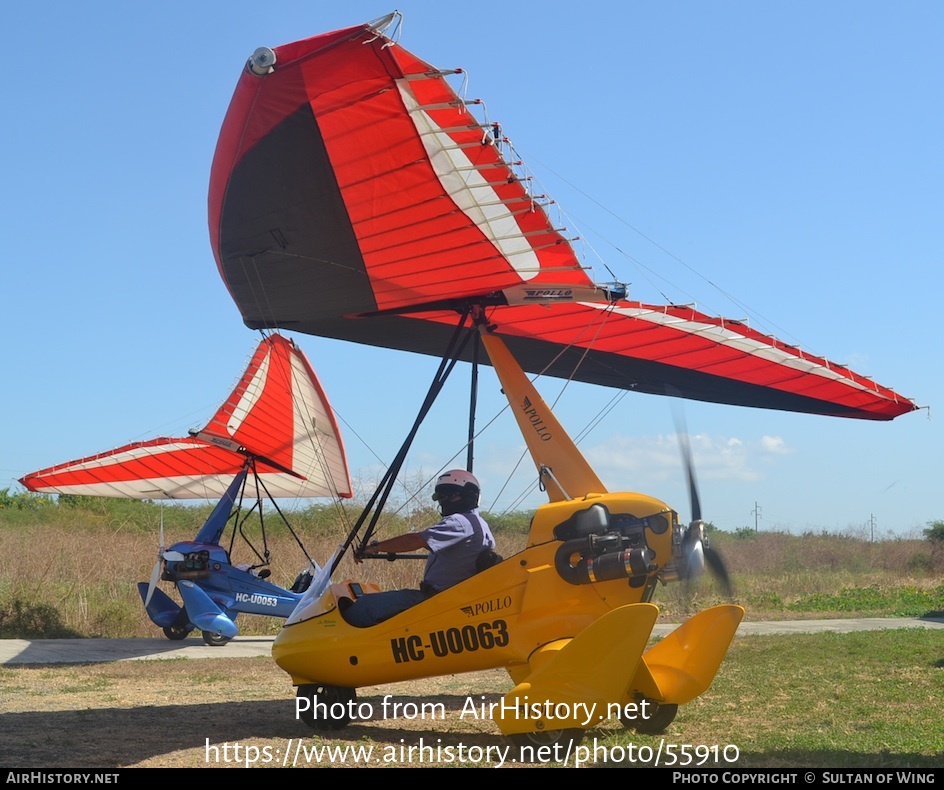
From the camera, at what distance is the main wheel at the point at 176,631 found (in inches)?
592

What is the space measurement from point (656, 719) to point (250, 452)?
9.98 metres

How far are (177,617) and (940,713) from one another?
11.3m

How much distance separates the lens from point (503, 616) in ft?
20.1

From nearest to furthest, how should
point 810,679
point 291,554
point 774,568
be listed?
point 810,679 → point 291,554 → point 774,568

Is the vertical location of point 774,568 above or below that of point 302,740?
below

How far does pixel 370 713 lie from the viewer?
742 centimetres

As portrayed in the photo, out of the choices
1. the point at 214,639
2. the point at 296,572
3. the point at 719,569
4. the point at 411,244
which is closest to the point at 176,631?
the point at 214,639

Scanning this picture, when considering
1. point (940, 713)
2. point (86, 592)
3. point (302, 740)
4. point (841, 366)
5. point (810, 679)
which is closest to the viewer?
point (302, 740)

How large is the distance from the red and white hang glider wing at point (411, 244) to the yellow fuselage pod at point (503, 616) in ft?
5.87

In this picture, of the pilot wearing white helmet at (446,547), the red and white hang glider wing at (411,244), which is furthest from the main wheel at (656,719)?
the red and white hang glider wing at (411,244)

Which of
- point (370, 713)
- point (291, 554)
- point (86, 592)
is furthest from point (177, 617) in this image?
point (370, 713)

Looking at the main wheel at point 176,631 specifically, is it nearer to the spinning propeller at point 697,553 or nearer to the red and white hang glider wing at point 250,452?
the red and white hang glider wing at point 250,452

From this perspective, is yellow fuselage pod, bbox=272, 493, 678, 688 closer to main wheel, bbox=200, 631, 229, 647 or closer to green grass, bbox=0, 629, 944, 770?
green grass, bbox=0, 629, 944, 770
